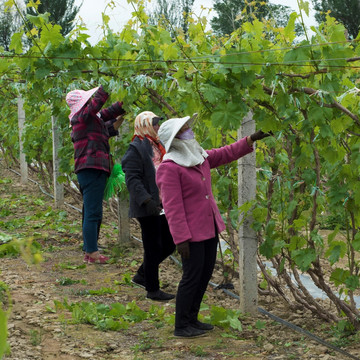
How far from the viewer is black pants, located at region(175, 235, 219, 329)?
3512mm

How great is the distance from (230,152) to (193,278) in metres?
0.82

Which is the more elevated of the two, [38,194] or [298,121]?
[298,121]

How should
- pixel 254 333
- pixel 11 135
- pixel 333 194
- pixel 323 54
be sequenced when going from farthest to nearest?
pixel 11 135
pixel 254 333
pixel 333 194
pixel 323 54

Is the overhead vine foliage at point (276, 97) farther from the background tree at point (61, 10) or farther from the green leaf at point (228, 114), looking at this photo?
the background tree at point (61, 10)

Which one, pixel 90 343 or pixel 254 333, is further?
pixel 254 333

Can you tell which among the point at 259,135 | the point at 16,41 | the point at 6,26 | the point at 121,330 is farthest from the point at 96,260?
the point at 6,26

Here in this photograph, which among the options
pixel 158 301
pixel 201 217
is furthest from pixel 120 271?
pixel 201 217

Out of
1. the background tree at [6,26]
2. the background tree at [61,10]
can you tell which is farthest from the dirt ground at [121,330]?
the background tree at [6,26]

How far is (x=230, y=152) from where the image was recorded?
12.2 feet

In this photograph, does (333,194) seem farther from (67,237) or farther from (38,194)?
(38,194)

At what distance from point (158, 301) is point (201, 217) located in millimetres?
1242

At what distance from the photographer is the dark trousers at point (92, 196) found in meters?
5.30

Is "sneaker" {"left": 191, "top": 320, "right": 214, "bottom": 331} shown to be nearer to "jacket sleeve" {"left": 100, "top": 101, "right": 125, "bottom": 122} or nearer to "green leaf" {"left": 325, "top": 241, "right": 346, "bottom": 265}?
"green leaf" {"left": 325, "top": 241, "right": 346, "bottom": 265}

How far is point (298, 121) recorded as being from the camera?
3.42 metres
